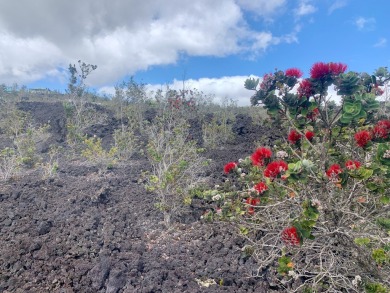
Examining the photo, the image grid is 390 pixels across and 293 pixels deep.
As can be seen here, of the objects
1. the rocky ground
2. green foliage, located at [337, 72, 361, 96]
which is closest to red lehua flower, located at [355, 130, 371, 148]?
green foliage, located at [337, 72, 361, 96]

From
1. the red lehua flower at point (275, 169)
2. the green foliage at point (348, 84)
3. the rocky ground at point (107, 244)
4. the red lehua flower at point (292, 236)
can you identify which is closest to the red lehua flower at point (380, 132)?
the green foliage at point (348, 84)

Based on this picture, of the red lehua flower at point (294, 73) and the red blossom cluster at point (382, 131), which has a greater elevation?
the red lehua flower at point (294, 73)

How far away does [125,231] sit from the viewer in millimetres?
3771

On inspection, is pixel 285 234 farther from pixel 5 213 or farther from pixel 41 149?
pixel 41 149

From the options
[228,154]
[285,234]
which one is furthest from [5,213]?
[228,154]

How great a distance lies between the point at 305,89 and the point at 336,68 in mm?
236

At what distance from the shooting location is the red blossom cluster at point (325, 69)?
77.7 inches

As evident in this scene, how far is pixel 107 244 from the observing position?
336 centimetres

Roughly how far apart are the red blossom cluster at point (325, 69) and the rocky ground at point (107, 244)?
64.3 inches

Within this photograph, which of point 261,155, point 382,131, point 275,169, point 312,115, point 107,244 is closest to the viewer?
point 275,169

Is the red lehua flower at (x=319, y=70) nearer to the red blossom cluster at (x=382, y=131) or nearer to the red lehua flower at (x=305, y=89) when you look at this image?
the red lehua flower at (x=305, y=89)

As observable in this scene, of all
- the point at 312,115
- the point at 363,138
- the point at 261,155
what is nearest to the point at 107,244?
the point at 261,155

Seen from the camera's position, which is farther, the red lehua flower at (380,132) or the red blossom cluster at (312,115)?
the red blossom cluster at (312,115)

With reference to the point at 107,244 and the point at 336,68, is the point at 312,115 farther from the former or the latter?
the point at 107,244
